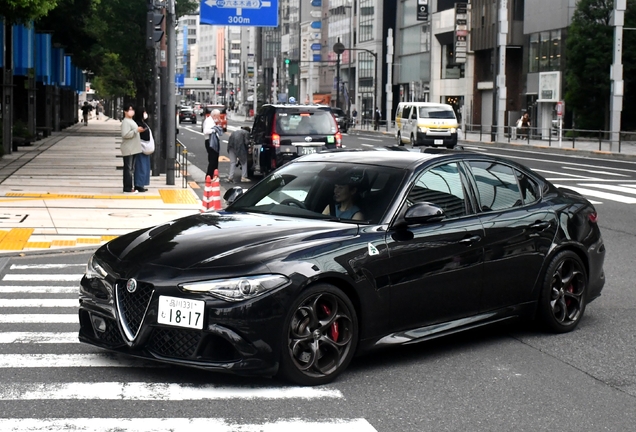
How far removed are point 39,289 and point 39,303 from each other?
3.02 feet

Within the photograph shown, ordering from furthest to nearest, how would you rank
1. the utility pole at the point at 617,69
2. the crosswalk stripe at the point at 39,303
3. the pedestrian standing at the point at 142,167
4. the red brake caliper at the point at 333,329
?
the utility pole at the point at 617,69 → the pedestrian standing at the point at 142,167 → the crosswalk stripe at the point at 39,303 → the red brake caliper at the point at 333,329

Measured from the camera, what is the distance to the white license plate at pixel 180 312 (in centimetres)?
631

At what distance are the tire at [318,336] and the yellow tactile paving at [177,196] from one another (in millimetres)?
13404

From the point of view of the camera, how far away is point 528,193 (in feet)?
28.3

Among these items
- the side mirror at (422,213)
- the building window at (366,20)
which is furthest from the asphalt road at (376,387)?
the building window at (366,20)

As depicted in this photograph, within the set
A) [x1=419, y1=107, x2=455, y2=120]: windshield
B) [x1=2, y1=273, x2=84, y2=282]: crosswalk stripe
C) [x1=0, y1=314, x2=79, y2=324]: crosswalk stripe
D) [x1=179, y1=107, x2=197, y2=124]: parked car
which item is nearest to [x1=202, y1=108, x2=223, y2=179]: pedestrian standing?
[x1=2, y1=273, x2=84, y2=282]: crosswalk stripe

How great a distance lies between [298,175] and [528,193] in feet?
6.21

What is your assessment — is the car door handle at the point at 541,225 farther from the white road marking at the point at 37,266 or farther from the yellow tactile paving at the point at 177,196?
the yellow tactile paving at the point at 177,196

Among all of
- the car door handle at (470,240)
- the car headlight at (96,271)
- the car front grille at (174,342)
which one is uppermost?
the car door handle at (470,240)

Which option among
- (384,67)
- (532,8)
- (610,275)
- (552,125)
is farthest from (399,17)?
(610,275)

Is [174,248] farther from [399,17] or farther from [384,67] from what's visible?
[384,67]

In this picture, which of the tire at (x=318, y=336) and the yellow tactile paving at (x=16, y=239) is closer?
the tire at (x=318, y=336)

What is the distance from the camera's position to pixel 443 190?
309 inches

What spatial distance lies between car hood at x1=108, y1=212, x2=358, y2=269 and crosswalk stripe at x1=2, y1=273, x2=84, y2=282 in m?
4.04
